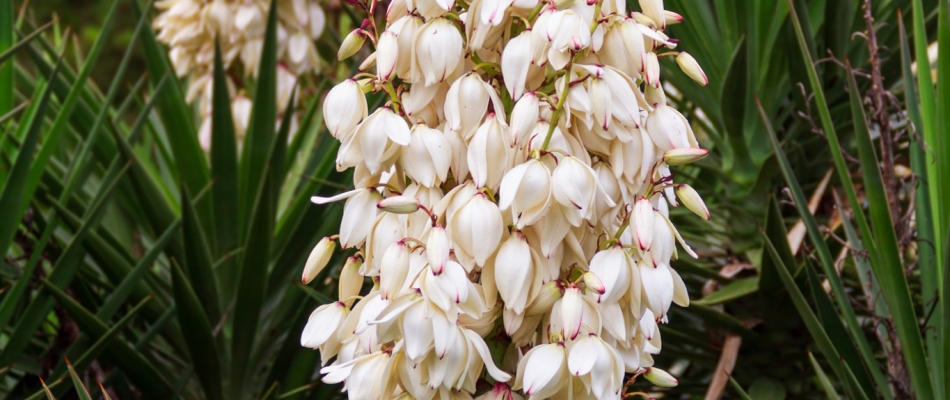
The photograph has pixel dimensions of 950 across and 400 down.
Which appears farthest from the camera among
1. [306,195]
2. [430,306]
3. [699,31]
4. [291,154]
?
[291,154]

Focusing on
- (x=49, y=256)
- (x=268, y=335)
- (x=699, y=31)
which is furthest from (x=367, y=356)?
(x=49, y=256)

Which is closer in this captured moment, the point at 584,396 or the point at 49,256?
the point at 584,396

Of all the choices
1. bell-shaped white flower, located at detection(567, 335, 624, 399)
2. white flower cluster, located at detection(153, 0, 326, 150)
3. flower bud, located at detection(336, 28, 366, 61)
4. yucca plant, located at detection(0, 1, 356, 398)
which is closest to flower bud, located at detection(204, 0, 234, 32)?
white flower cluster, located at detection(153, 0, 326, 150)

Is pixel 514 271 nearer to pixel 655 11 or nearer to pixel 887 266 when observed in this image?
pixel 655 11

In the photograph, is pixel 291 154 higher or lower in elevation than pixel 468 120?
lower

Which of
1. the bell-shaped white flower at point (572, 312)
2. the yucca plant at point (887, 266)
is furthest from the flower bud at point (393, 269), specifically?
the yucca plant at point (887, 266)

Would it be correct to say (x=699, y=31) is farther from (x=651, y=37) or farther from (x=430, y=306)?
(x=430, y=306)

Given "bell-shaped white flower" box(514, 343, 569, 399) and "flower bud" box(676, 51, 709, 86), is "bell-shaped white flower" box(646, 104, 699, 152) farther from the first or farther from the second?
"bell-shaped white flower" box(514, 343, 569, 399)
